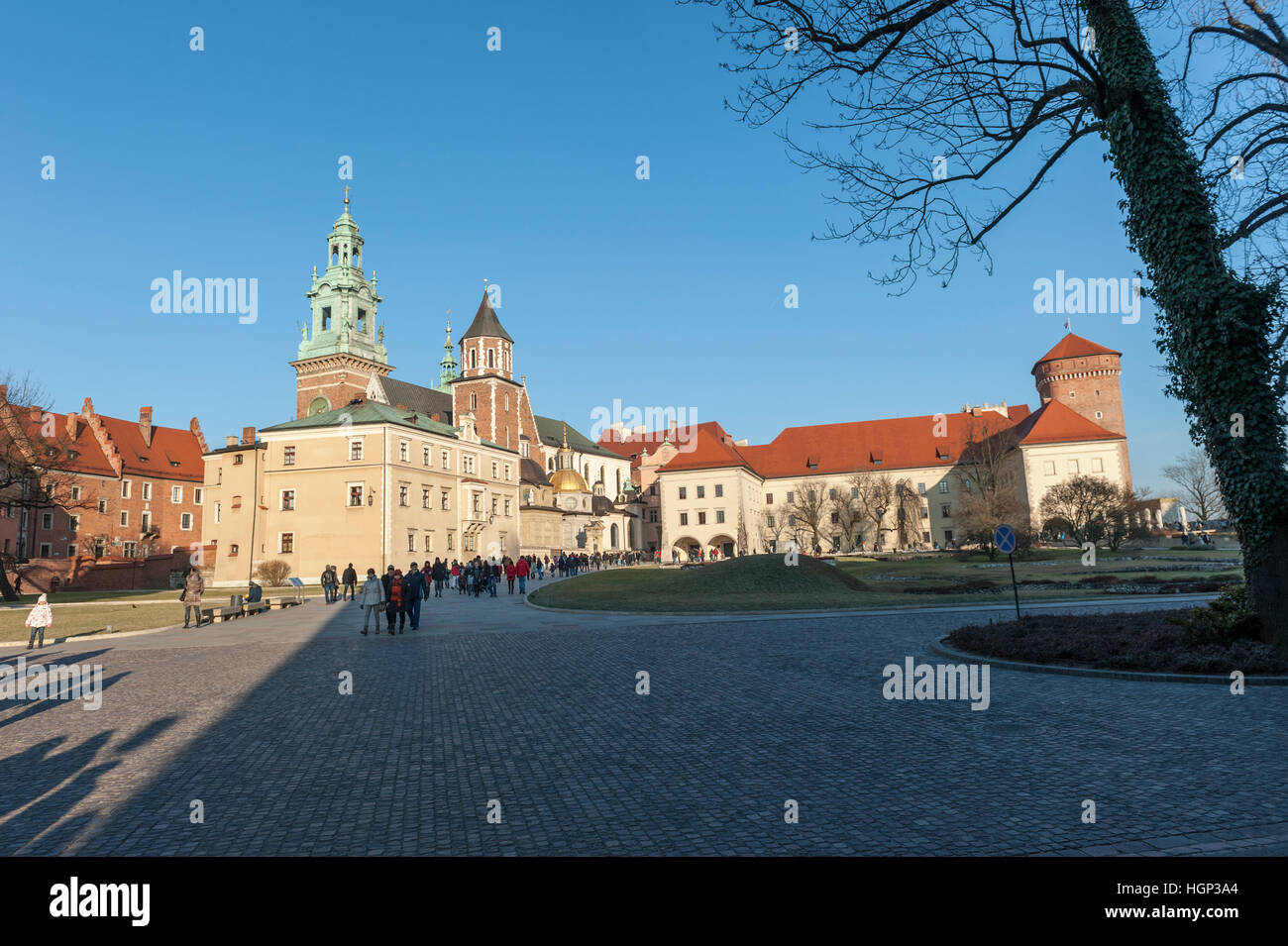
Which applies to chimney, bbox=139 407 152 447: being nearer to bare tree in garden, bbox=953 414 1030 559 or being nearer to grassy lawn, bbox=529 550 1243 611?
grassy lawn, bbox=529 550 1243 611

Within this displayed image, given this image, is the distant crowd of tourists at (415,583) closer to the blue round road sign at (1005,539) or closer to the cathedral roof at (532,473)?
the cathedral roof at (532,473)

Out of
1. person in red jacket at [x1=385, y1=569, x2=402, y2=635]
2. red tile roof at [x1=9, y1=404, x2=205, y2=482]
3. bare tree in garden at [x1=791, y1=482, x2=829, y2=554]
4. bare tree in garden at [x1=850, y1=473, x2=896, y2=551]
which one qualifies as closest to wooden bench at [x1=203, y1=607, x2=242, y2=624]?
person in red jacket at [x1=385, y1=569, x2=402, y2=635]

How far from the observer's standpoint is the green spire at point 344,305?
3140 inches

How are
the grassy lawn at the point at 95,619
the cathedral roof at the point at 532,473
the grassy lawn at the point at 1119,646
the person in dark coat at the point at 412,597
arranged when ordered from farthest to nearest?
1. the cathedral roof at the point at 532,473
2. the grassy lawn at the point at 95,619
3. the person in dark coat at the point at 412,597
4. the grassy lawn at the point at 1119,646

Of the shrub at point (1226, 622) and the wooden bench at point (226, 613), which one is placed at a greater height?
the shrub at point (1226, 622)

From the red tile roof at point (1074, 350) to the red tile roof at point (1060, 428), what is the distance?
9.05 meters

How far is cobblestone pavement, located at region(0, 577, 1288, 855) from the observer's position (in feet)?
16.3

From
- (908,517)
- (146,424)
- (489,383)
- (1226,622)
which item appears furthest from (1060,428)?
(146,424)

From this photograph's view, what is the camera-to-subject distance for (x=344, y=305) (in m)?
80.7

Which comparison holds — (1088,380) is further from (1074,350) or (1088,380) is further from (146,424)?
(146,424)

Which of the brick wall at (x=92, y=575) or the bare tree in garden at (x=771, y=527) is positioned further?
the bare tree in garden at (x=771, y=527)

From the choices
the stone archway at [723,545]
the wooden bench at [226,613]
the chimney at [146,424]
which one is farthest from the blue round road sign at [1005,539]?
the chimney at [146,424]

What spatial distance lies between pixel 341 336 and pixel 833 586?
67.8 m
